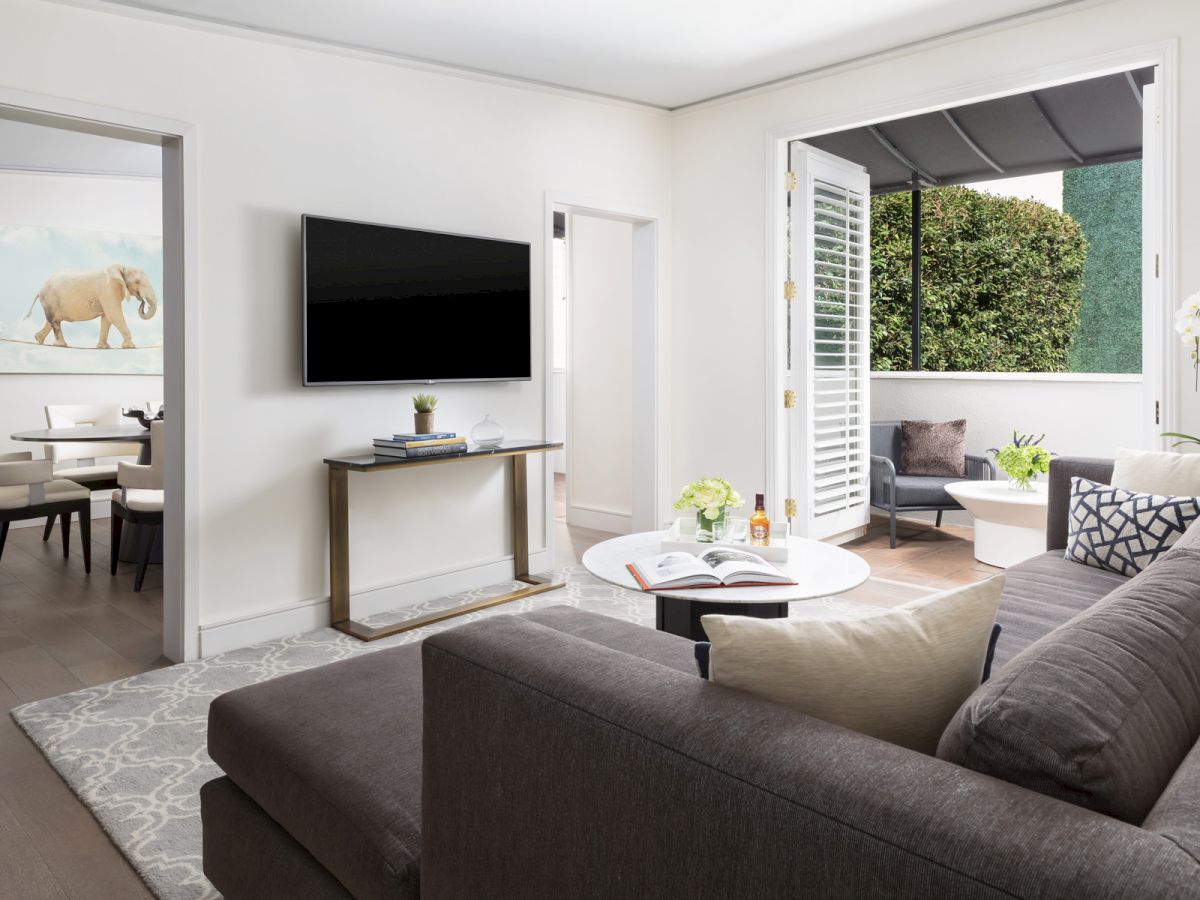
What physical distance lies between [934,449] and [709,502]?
3.54 m

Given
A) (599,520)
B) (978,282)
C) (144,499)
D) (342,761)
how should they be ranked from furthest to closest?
1. (978,282)
2. (599,520)
3. (144,499)
4. (342,761)

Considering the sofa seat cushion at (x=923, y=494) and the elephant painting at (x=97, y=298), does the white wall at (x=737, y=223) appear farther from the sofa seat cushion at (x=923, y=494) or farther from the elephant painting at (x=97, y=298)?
the elephant painting at (x=97, y=298)

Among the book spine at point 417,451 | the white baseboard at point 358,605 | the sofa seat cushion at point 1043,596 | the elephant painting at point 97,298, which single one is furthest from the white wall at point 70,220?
the sofa seat cushion at point 1043,596

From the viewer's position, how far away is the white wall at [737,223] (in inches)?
160

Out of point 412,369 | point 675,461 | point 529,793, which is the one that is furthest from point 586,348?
point 529,793

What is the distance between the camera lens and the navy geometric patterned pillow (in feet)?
8.96

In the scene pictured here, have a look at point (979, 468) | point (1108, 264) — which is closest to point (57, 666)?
point (979, 468)

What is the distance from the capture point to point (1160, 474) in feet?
9.82

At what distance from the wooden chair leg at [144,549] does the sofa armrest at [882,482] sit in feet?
13.8

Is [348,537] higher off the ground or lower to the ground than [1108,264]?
lower

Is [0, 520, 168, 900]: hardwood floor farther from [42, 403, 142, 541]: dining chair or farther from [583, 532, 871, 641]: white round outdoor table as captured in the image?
[583, 532, 871, 641]: white round outdoor table

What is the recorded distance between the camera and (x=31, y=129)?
5.32 m

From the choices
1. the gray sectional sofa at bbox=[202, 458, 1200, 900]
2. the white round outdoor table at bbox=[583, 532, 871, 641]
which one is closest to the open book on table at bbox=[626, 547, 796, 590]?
the white round outdoor table at bbox=[583, 532, 871, 641]

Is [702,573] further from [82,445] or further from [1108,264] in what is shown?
[82,445]
